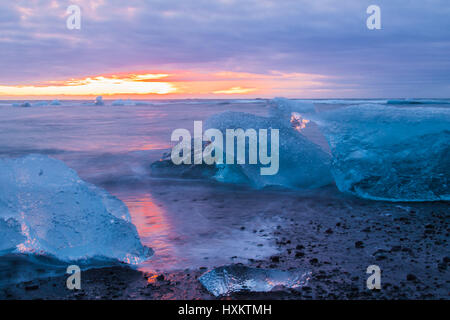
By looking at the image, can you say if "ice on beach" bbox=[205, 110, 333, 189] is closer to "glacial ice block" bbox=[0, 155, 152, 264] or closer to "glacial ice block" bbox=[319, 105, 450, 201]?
"glacial ice block" bbox=[319, 105, 450, 201]

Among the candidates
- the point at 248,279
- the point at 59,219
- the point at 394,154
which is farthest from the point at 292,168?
the point at 59,219

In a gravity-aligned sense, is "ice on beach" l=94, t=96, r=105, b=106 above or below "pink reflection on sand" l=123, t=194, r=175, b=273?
above

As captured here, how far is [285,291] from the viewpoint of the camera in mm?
1976

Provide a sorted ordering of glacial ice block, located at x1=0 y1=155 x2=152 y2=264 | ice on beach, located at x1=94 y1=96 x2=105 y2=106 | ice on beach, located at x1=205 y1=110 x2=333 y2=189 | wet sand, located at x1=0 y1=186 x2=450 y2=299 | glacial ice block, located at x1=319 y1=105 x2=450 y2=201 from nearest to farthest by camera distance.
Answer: wet sand, located at x1=0 y1=186 x2=450 y2=299, glacial ice block, located at x1=0 y1=155 x2=152 y2=264, glacial ice block, located at x1=319 y1=105 x2=450 y2=201, ice on beach, located at x1=205 y1=110 x2=333 y2=189, ice on beach, located at x1=94 y1=96 x2=105 y2=106

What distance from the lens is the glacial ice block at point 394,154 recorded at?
12.3 ft

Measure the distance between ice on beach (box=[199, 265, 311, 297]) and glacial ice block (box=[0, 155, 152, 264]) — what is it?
1.90ft

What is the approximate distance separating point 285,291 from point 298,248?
628 millimetres

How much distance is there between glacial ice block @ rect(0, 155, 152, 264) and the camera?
2352mm

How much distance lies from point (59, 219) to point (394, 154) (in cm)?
340

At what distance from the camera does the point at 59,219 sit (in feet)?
8.27

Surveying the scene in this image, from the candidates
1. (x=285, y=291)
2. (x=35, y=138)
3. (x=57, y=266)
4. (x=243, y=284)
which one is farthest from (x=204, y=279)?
(x=35, y=138)

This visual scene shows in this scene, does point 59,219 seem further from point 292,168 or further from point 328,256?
point 292,168

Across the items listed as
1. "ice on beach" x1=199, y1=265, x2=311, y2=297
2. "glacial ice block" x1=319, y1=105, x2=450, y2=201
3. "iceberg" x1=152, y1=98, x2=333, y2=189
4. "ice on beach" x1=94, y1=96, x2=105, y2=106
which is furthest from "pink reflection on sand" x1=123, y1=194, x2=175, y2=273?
"ice on beach" x1=94, y1=96, x2=105, y2=106
